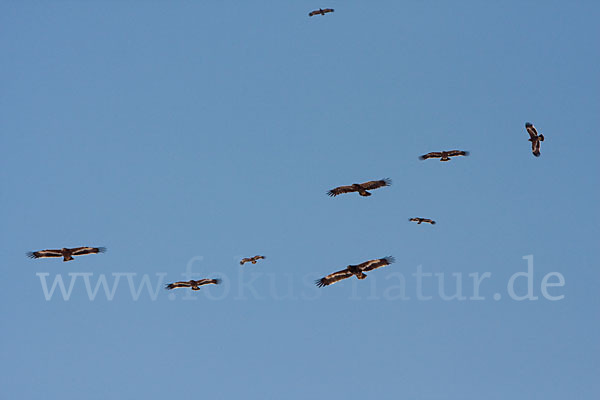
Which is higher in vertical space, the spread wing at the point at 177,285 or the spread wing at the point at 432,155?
the spread wing at the point at 432,155

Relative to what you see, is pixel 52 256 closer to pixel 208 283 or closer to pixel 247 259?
pixel 208 283

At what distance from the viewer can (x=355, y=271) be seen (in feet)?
190

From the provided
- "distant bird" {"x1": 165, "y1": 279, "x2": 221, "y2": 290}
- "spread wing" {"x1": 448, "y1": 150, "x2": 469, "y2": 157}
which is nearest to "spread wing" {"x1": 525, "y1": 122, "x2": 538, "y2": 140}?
"spread wing" {"x1": 448, "y1": 150, "x2": 469, "y2": 157}

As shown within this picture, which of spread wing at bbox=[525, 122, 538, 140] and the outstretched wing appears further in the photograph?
the outstretched wing

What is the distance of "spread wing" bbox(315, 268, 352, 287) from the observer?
5743 cm

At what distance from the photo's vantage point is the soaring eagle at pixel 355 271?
57.8 metres

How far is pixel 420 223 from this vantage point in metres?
71.6

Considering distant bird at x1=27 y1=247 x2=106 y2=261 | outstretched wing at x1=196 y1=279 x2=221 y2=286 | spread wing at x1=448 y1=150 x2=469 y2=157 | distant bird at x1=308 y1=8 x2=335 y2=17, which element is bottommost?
outstretched wing at x1=196 y1=279 x2=221 y2=286

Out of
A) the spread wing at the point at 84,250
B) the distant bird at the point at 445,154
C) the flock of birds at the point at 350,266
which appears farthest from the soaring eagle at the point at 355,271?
the spread wing at the point at 84,250

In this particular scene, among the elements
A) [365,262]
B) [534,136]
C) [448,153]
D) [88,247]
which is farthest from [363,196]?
[88,247]

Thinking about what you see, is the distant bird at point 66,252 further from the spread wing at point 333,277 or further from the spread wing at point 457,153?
the spread wing at point 457,153

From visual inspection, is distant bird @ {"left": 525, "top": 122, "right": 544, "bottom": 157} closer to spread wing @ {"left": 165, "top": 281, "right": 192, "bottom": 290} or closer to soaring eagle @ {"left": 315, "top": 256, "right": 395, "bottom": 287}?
soaring eagle @ {"left": 315, "top": 256, "right": 395, "bottom": 287}

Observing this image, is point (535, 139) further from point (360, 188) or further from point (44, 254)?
point (44, 254)

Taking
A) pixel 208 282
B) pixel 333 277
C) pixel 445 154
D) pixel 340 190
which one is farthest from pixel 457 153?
pixel 208 282
